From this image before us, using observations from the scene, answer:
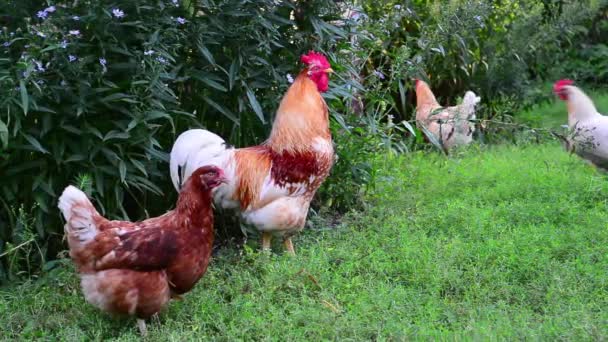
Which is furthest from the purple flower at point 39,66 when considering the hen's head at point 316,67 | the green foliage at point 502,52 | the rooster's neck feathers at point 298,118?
the green foliage at point 502,52

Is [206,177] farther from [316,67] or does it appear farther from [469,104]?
[469,104]

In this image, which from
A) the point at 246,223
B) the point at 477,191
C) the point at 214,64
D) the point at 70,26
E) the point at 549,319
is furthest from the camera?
the point at 477,191

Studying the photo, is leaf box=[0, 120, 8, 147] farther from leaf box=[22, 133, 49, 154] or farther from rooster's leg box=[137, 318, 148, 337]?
rooster's leg box=[137, 318, 148, 337]

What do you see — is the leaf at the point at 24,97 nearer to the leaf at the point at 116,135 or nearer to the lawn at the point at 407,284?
the leaf at the point at 116,135

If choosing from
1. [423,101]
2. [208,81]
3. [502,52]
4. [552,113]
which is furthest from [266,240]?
[552,113]

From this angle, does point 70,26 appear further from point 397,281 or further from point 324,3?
point 397,281

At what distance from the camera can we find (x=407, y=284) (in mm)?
5379

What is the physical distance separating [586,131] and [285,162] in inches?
107

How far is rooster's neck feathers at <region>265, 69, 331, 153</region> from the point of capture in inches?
235

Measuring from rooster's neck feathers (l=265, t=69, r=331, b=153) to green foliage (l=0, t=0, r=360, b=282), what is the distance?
207 millimetres

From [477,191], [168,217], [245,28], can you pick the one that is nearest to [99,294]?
[168,217]

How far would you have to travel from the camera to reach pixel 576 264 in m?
5.44

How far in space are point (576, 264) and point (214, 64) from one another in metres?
2.73

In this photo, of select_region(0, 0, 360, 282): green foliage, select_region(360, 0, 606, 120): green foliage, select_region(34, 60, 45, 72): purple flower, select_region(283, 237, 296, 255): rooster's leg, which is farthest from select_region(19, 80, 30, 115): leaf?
select_region(360, 0, 606, 120): green foliage
